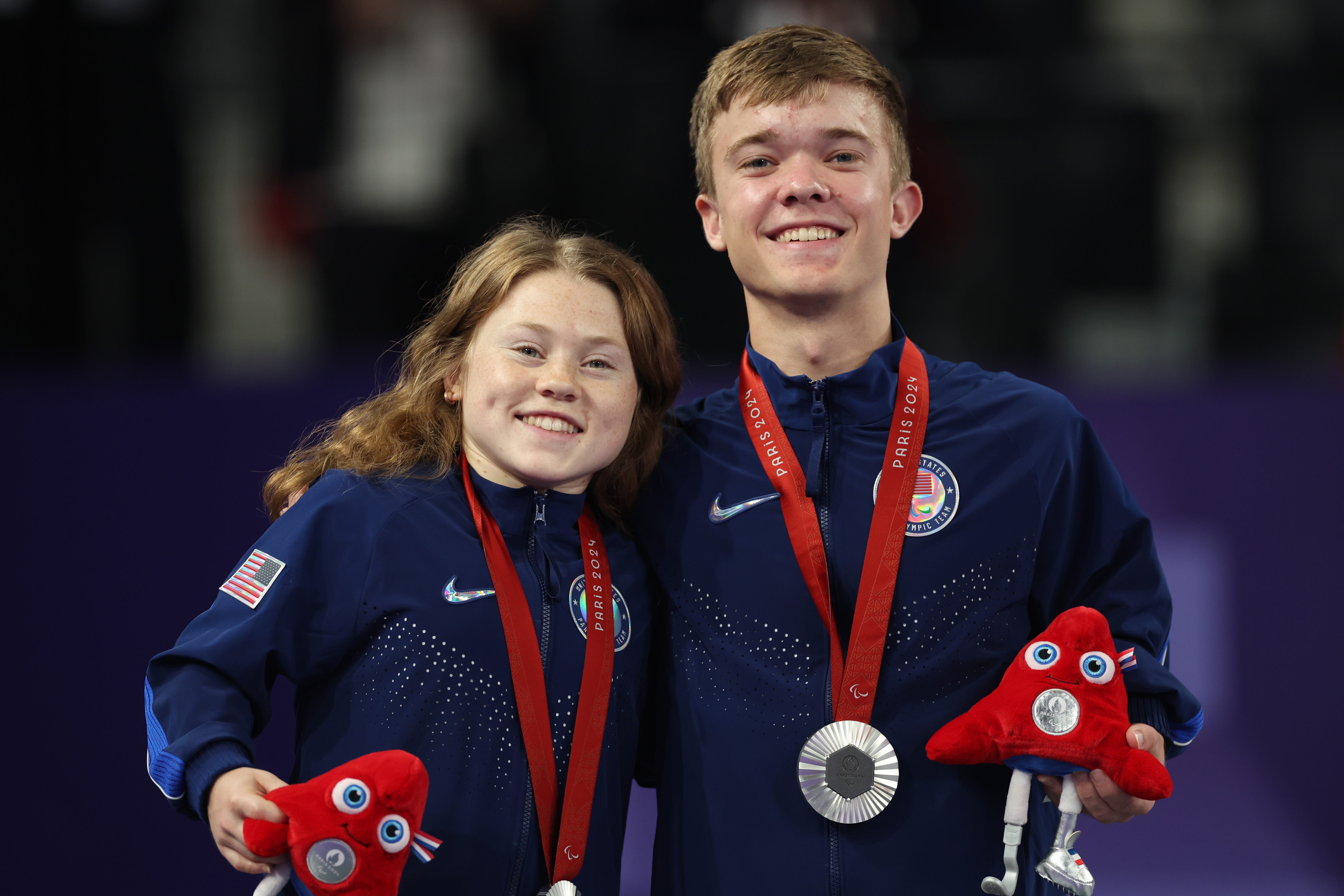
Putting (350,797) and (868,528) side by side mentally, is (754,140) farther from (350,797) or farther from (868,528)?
(350,797)

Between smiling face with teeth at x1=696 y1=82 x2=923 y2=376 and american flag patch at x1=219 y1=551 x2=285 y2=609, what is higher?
smiling face with teeth at x1=696 y1=82 x2=923 y2=376

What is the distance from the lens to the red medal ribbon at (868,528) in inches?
79.7

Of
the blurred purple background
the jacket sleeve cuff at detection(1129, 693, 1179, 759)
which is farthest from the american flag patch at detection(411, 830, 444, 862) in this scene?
the blurred purple background

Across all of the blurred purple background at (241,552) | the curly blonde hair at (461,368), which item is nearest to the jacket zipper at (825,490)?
the curly blonde hair at (461,368)

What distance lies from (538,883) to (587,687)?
31 cm

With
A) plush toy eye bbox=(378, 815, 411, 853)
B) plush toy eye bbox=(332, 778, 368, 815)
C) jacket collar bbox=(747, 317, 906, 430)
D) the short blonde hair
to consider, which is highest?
the short blonde hair

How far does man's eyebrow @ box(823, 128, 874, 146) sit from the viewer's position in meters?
2.26

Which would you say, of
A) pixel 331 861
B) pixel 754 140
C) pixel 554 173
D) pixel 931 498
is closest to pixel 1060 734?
pixel 931 498

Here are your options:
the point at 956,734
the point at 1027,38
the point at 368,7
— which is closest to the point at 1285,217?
the point at 1027,38

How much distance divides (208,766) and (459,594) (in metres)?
0.44

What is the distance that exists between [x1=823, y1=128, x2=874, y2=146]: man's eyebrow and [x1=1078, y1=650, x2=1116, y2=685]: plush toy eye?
3.22 feet

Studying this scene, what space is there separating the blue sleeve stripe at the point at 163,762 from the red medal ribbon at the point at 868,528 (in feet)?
3.20

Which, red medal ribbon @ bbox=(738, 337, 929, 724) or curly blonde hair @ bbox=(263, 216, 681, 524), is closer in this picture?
red medal ribbon @ bbox=(738, 337, 929, 724)

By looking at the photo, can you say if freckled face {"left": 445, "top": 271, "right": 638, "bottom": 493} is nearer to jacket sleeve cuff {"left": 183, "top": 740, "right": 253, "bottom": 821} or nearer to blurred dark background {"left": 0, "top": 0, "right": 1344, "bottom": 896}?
jacket sleeve cuff {"left": 183, "top": 740, "right": 253, "bottom": 821}
